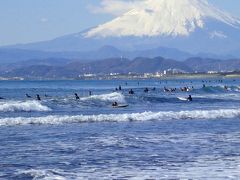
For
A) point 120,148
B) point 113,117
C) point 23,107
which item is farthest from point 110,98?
point 120,148

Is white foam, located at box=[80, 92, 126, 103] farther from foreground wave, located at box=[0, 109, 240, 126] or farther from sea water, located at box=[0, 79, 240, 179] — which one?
sea water, located at box=[0, 79, 240, 179]

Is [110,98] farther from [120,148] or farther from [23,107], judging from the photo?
[120,148]

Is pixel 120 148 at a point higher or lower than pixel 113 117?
higher

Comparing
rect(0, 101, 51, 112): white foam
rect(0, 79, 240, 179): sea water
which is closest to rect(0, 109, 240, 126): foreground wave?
rect(0, 79, 240, 179): sea water

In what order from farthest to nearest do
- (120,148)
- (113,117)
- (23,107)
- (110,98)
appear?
(110,98) < (23,107) < (113,117) < (120,148)

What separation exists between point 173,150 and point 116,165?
12.3ft

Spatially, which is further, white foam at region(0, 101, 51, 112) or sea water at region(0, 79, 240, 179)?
white foam at region(0, 101, 51, 112)

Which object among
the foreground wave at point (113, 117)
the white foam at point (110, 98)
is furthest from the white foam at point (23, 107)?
the foreground wave at point (113, 117)

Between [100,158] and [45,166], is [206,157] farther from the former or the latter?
[45,166]

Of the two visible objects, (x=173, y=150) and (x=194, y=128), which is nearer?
(x=173, y=150)

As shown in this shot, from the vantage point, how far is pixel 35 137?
27.2m

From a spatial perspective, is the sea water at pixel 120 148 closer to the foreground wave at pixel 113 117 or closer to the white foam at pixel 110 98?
the foreground wave at pixel 113 117

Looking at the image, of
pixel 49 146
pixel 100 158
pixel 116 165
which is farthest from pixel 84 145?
pixel 116 165

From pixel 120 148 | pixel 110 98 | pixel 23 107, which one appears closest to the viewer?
pixel 120 148
